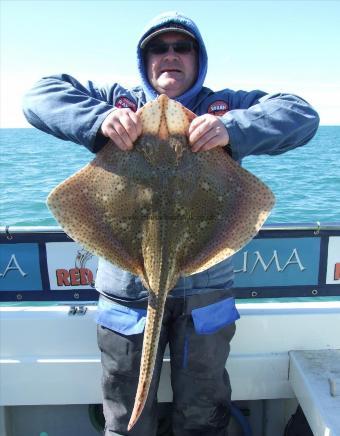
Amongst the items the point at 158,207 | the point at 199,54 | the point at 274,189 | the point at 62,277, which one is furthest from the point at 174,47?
the point at 274,189

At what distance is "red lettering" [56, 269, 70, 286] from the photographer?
363 centimetres

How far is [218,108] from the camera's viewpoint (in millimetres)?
2512

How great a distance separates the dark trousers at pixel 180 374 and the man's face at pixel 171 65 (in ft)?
3.99

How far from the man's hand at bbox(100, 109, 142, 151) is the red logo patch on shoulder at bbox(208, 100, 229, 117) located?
773 millimetres

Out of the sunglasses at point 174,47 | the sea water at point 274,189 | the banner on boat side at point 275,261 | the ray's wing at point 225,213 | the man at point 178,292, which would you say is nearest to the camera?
the ray's wing at point 225,213

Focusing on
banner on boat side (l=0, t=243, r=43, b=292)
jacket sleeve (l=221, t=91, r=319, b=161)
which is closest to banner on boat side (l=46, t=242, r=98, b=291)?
banner on boat side (l=0, t=243, r=43, b=292)

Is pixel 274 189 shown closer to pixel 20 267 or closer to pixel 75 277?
pixel 75 277

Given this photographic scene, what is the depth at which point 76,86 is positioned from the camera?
2.51 meters

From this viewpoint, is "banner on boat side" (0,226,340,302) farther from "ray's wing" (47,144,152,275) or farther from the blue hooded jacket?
"ray's wing" (47,144,152,275)

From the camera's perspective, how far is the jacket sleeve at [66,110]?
6.66 ft

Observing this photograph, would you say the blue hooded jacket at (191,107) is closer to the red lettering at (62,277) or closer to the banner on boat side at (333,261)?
the red lettering at (62,277)

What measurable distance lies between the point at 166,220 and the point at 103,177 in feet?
1.13

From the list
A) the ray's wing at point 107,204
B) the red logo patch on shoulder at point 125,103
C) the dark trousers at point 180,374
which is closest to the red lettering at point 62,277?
the dark trousers at point 180,374

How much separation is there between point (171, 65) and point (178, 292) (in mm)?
1297
